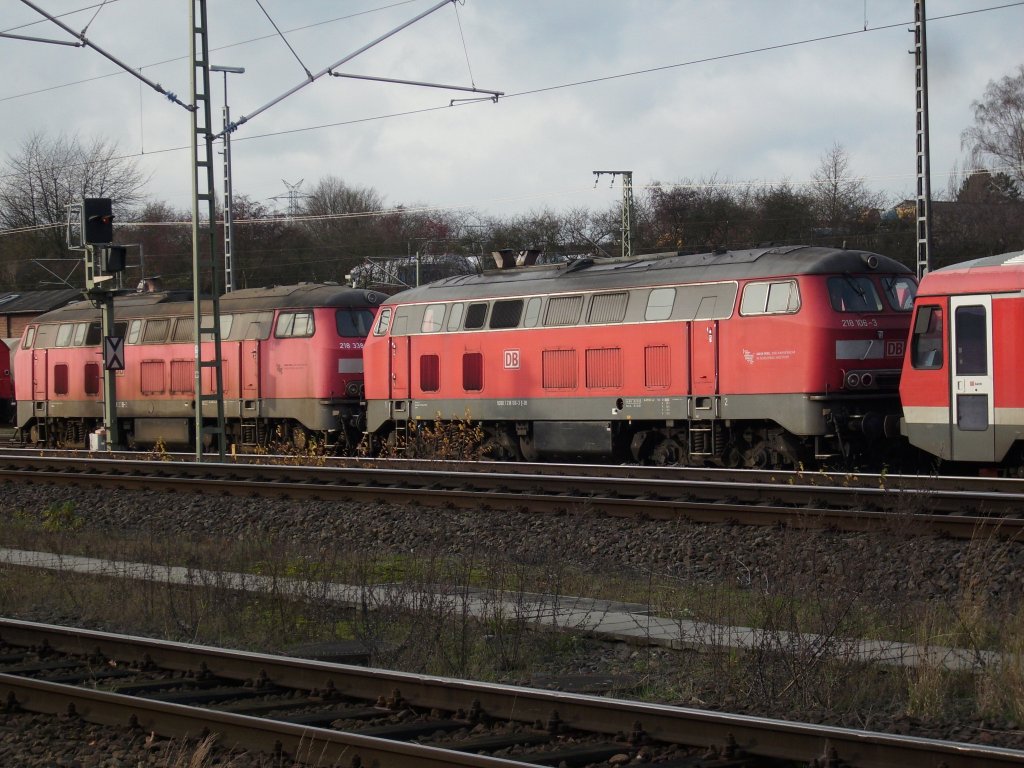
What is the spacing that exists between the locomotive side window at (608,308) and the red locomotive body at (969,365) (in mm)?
5281

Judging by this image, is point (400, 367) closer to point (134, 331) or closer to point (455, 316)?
point (455, 316)

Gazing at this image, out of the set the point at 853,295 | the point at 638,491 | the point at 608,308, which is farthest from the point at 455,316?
the point at 638,491

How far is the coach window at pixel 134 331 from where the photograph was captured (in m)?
29.7

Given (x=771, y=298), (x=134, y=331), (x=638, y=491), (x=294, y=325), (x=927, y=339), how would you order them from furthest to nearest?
(x=134, y=331)
(x=294, y=325)
(x=771, y=298)
(x=927, y=339)
(x=638, y=491)

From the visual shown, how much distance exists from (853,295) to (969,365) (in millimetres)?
3074

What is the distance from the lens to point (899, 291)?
19297 millimetres

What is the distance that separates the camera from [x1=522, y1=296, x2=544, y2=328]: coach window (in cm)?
2167

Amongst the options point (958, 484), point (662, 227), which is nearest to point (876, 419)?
point (958, 484)

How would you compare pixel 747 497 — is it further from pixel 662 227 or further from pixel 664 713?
pixel 662 227

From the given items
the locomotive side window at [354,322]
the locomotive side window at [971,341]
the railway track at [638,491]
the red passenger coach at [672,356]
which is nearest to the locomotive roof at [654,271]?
the red passenger coach at [672,356]

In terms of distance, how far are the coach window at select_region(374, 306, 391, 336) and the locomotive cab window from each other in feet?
27.0

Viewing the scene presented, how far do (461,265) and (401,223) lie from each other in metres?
10.7

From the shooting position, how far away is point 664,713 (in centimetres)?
626

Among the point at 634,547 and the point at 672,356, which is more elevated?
the point at 672,356
